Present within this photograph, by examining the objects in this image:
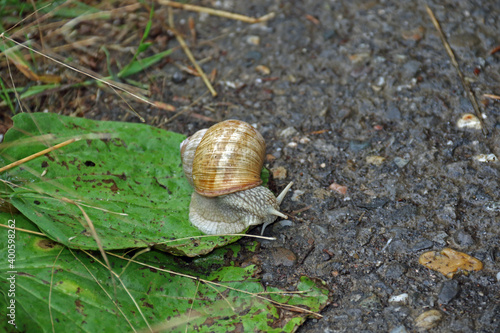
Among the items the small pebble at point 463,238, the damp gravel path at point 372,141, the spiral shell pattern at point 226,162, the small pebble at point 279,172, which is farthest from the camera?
the small pebble at point 279,172

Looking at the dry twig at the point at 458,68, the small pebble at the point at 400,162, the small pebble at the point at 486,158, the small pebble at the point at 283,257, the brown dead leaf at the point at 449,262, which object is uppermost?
the dry twig at the point at 458,68

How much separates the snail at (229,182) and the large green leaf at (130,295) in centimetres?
37

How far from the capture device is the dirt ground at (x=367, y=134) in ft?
8.41

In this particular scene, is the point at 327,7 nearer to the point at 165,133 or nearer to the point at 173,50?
the point at 173,50

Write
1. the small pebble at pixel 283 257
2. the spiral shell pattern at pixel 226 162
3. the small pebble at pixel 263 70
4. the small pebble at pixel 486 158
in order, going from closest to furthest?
1. the small pebble at pixel 283 257
2. the spiral shell pattern at pixel 226 162
3. the small pebble at pixel 486 158
4. the small pebble at pixel 263 70

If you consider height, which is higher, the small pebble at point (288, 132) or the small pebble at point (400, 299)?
the small pebble at point (288, 132)

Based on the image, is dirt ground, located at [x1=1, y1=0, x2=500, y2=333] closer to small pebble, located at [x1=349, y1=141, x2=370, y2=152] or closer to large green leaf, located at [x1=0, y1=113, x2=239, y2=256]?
small pebble, located at [x1=349, y1=141, x2=370, y2=152]

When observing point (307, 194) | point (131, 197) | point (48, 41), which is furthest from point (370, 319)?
point (48, 41)

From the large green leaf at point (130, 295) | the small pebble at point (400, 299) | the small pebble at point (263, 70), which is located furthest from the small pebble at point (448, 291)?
the small pebble at point (263, 70)

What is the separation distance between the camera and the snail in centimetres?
296

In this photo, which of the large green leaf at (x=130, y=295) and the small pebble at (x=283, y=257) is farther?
the small pebble at (x=283, y=257)

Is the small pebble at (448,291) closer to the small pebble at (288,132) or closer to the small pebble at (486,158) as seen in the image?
the small pebble at (486,158)

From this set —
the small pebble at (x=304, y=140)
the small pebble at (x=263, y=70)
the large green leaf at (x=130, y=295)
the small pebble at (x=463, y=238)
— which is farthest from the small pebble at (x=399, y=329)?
the small pebble at (x=263, y=70)

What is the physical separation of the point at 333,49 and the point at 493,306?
2.77m
